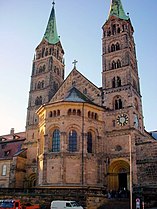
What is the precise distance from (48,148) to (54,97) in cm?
1194

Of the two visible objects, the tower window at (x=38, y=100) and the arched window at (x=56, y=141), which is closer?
the arched window at (x=56, y=141)

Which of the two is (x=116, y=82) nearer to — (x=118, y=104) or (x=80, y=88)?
(x=118, y=104)

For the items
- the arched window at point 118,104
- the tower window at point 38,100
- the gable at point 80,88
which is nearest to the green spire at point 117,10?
the gable at point 80,88

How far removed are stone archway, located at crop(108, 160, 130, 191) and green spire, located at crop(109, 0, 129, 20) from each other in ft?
89.6

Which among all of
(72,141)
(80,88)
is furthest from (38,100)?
(72,141)

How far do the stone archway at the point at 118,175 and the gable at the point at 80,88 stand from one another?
10.3m

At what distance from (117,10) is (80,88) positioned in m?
18.3

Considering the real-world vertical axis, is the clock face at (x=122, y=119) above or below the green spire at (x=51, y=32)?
below

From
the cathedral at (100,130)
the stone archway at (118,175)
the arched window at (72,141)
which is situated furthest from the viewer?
the stone archway at (118,175)

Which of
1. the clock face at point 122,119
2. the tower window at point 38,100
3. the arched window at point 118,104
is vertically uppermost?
the tower window at point 38,100

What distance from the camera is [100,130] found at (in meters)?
40.1

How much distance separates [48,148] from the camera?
37781mm

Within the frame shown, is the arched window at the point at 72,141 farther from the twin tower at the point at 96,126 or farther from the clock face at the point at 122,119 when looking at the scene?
the clock face at the point at 122,119

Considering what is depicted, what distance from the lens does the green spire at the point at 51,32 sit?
185ft
